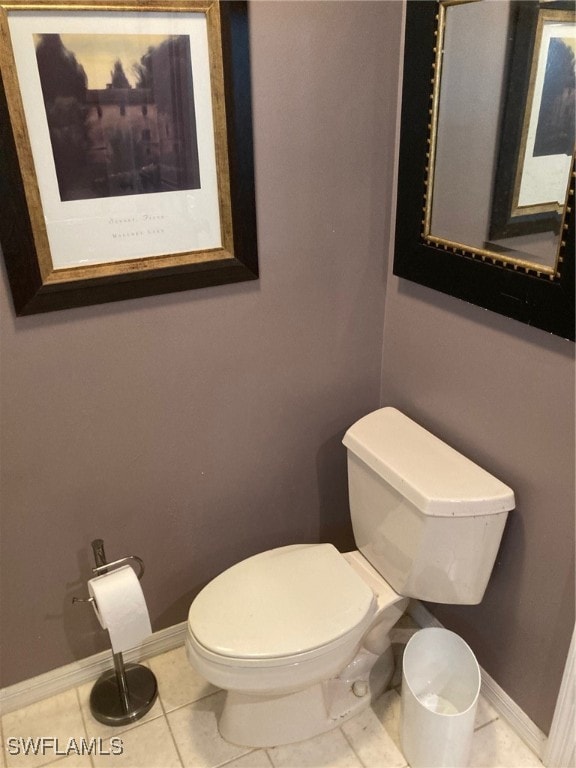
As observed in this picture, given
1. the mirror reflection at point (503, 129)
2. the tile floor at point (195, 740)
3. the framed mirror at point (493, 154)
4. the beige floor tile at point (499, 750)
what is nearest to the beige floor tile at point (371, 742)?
the tile floor at point (195, 740)

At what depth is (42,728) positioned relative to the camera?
1695 millimetres

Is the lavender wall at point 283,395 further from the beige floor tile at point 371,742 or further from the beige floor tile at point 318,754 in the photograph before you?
the beige floor tile at point 318,754

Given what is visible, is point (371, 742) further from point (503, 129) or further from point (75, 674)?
point (503, 129)

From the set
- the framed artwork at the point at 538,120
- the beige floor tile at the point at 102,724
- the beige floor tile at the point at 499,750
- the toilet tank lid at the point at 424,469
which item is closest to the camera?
the framed artwork at the point at 538,120

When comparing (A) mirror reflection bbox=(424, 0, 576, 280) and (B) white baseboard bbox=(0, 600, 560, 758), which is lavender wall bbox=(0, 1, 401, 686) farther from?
(A) mirror reflection bbox=(424, 0, 576, 280)

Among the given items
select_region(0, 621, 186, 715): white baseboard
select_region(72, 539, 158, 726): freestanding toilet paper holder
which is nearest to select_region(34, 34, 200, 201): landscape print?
select_region(72, 539, 158, 726): freestanding toilet paper holder

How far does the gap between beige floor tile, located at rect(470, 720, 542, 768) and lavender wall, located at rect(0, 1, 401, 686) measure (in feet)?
2.51

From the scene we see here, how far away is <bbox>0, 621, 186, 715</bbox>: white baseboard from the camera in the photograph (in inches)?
68.0

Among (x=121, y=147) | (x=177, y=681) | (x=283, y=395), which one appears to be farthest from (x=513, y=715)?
(x=121, y=147)

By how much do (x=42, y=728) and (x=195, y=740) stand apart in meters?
0.42

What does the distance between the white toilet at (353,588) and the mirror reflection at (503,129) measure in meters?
0.51

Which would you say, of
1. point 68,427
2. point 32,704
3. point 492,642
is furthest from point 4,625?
point 492,642

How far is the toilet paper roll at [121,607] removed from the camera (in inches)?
59.5

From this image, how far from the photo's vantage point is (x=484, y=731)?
65.4 inches
